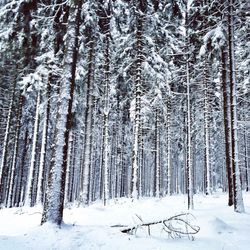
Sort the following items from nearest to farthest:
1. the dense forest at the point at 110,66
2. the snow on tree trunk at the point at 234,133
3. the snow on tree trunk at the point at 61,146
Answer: the snow on tree trunk at the point at 61,146 → the dense forest at the point at 110,66 → the snow on tree trunk at the point at 234,133

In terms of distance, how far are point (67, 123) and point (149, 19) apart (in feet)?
35.6

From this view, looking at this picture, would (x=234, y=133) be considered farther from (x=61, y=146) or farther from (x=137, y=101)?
(x=61, y=146)

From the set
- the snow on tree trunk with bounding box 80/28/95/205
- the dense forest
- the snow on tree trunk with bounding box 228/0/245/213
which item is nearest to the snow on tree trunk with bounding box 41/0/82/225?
the dense forest

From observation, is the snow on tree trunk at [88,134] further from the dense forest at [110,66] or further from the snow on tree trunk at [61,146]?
the snow on tree trunk at [61,146]

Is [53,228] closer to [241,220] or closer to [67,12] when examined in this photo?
[241,220]

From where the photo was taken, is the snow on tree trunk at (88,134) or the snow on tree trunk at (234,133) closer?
the snow on tree trunk at (234,133)

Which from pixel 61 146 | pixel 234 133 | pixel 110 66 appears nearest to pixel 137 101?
pixel 110 66

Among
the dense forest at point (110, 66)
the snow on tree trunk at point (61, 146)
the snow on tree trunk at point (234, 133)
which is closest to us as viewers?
the snow on tree trunk at point (61, 146)

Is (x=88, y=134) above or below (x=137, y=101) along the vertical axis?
below

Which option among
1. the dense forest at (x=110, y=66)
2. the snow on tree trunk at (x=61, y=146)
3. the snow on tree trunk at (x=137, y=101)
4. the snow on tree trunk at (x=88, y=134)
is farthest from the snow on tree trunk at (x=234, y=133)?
the snow on tree trunk at (x=61, y=146)

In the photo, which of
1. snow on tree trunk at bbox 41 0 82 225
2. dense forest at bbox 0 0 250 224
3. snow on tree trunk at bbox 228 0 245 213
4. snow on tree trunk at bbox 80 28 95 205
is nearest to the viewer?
snow on tree trunk at bbox 41 0 82 225

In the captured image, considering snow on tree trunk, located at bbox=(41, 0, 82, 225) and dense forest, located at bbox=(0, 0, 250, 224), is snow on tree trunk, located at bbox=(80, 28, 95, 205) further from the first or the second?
snow on tree trunk, located at bbox=(41, 0, 82, 225)

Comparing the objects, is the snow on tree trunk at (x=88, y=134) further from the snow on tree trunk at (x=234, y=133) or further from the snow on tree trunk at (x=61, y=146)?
the snow on tree trunk at (x=234, y=133)

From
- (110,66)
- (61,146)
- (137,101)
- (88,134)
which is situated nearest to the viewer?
(61,146)
